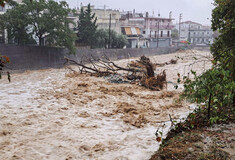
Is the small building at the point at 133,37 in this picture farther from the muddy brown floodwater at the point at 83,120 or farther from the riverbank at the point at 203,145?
the riverbank at the point at 203,145

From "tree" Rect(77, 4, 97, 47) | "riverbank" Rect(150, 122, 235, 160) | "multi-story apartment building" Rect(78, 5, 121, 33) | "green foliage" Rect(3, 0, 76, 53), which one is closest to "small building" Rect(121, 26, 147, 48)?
"multi-story apartment building" Rect(78, 5, 121, 33)

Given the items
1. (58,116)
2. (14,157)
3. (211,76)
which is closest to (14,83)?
(58,116)

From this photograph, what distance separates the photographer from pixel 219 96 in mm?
5051

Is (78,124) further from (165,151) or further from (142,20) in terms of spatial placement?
(142,20)

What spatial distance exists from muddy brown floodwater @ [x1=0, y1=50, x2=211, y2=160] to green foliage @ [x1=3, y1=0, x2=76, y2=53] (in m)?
8.55

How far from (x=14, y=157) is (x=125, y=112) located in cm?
509

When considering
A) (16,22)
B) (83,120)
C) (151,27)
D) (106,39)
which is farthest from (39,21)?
(151,27)

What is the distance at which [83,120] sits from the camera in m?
9.45

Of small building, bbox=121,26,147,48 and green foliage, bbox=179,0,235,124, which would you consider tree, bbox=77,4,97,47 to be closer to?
small building, bbox=121,26,147,48

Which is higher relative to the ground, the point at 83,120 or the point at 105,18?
the point at 105,18

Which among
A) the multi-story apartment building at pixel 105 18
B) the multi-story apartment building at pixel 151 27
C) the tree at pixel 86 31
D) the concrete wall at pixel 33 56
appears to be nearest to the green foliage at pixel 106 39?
the tree at pixel 86 31

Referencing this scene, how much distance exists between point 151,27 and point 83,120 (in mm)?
55636

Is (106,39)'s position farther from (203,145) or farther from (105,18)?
(203,145)

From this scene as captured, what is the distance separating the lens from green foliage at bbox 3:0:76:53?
880 inches
